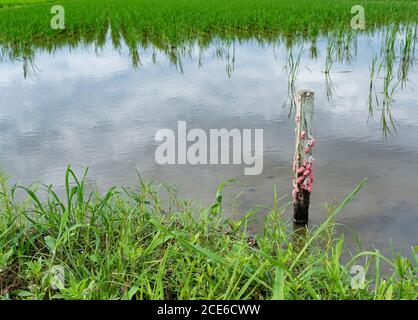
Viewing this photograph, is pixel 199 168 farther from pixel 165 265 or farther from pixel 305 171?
pixel 165 265

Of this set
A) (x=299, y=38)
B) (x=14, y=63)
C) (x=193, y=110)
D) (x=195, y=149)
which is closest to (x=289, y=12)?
(x=299, y=38)

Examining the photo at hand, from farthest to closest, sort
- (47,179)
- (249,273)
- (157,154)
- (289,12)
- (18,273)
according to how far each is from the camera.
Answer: (289,12), (157,154), (47,179), (18,273), (249,273)

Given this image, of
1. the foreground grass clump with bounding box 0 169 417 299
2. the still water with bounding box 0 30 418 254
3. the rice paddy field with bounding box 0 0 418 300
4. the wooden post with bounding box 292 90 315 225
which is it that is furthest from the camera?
the still water with bounding box 0 30 418 254

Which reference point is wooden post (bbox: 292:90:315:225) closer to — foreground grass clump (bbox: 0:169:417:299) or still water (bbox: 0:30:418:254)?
still water (bbox: 0:30:418:254)

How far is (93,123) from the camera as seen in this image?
6352 mm

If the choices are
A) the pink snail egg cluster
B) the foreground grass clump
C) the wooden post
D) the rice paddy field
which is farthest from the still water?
the foreground grass clump

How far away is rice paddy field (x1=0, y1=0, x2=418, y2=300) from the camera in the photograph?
2537 mm

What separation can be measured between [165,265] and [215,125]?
11.8 feet

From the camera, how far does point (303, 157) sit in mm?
3738

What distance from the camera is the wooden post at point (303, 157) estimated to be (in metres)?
3.66

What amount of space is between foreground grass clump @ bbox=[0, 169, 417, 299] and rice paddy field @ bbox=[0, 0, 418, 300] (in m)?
0.01

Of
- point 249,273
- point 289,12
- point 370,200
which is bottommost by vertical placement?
point 370,200

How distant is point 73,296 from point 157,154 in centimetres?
313
